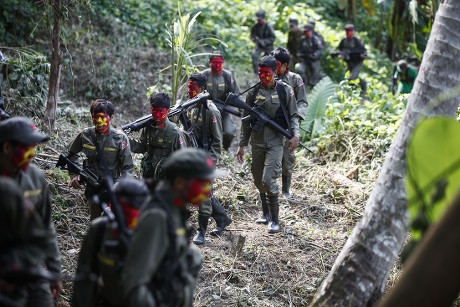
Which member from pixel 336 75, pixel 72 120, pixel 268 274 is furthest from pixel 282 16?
pixel 268 274

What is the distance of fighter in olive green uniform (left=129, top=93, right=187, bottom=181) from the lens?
572 centimetres

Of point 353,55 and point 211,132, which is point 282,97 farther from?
point 353,55

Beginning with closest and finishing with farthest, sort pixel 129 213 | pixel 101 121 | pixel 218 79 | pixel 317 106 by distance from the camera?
pixel 129 213 < pixel 101 121 < pixel 218 79 < pixel 317 106

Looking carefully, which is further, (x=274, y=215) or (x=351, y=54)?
(x=351, y=54)

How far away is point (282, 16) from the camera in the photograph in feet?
55.6

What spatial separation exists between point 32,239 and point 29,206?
0.75ft

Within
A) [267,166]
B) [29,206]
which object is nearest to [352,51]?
[267,166]

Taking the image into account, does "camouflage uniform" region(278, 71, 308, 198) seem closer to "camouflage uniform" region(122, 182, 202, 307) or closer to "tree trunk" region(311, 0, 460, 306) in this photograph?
"tree trunk" region(311, 0, 460, 306)

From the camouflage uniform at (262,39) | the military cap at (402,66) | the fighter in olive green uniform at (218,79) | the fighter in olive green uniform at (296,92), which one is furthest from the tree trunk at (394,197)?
the camouflage uniform at (262,39)

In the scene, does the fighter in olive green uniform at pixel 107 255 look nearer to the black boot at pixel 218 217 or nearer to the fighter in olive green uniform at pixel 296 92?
the black boot at pixel 218 217

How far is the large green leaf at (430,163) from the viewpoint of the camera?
2348mm

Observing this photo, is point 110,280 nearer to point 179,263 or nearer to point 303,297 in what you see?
point 179,263

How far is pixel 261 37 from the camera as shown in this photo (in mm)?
14242

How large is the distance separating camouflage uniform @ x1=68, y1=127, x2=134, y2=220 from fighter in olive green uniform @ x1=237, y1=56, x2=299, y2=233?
2.08 metres
